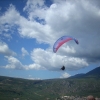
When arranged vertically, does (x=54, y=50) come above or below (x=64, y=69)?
above

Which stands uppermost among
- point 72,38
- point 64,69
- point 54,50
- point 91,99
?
point 72,38

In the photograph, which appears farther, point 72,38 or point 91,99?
point 72,38

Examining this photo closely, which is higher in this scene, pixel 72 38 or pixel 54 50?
pixel 72 38

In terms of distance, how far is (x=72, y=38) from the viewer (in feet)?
124

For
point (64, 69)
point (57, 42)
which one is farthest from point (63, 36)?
point (64, 69)

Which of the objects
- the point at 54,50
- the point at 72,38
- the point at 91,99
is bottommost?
the point at 91,99

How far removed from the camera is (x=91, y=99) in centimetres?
1120

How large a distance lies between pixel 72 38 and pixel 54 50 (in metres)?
5.63

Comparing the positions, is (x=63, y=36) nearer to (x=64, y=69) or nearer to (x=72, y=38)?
(x=72, y=38)

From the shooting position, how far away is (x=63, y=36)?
38000 mm

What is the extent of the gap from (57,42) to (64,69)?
7434 mm

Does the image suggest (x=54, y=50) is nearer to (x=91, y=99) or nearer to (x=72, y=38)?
(x=72, y=38)

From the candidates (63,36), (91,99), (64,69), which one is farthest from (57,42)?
(91,99)

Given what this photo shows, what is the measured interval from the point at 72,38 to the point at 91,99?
90.3 feet
